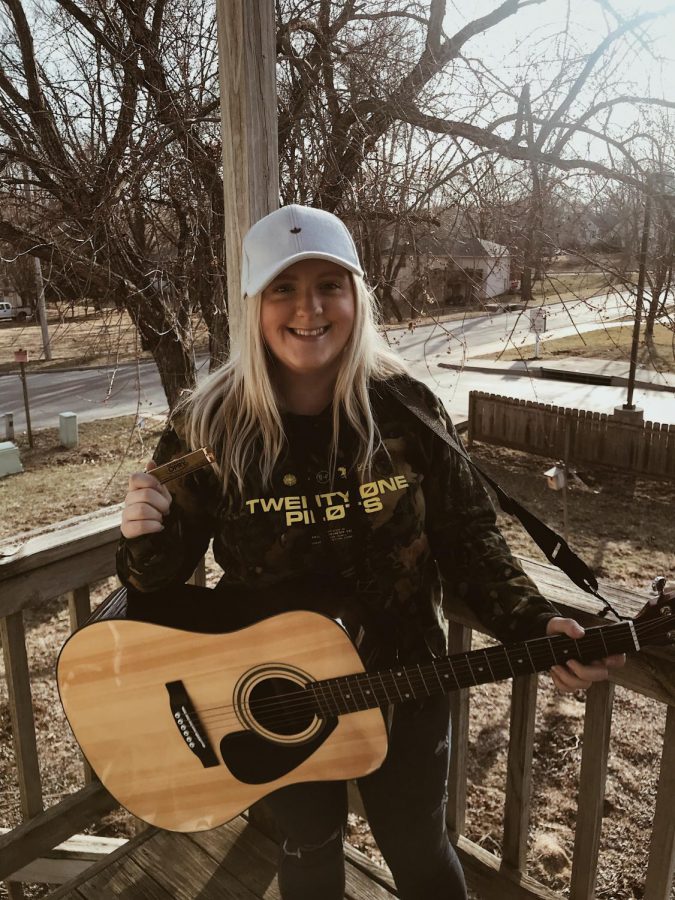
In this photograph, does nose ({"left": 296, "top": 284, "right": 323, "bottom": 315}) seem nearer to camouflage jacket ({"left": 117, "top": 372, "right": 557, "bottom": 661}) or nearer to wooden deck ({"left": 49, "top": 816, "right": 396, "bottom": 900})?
camouflage jacket ({"left": 117, "top": 372, "right": 557, "bottom": 661})

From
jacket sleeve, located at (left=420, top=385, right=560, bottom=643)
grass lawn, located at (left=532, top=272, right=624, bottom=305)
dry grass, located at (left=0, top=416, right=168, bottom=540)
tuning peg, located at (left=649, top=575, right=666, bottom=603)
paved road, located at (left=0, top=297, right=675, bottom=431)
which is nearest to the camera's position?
tuning peg, located at (left=649, top=575, right=666, bottom=603)

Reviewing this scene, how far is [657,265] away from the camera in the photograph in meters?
3.39

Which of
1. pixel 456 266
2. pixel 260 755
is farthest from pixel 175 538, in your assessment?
pixel 456 266

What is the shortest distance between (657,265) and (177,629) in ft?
10.2

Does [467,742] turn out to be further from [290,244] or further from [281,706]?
[290,244]

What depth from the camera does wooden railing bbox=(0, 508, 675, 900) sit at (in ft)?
4.32

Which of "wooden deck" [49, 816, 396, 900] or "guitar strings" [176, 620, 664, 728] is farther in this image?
"wooden deck" [49, 816, 396, 900]

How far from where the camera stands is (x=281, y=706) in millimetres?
1368

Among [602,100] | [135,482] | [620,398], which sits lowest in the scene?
[620,398]

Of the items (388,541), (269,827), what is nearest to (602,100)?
(388,541)

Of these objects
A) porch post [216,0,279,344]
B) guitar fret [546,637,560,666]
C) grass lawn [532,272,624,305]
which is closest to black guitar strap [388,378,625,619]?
guitar fret [546,637,560,666]

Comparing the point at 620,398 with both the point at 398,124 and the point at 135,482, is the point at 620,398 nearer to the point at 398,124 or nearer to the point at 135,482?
the point at 398,124

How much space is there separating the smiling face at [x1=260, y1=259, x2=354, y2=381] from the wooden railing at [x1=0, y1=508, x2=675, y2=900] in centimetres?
71

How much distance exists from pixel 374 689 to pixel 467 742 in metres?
0.52
